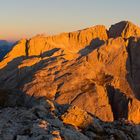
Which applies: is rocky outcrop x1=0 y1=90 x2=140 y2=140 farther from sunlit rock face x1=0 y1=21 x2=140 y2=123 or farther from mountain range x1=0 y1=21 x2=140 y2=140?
sunlit rock face x1=0 y1=21 x2=140 y2=123

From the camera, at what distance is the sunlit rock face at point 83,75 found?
440 feet

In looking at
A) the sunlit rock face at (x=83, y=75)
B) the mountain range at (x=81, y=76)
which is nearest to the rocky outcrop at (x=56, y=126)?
the mountain range at (x=81, y=76)

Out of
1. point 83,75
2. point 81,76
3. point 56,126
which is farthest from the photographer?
point 83,75

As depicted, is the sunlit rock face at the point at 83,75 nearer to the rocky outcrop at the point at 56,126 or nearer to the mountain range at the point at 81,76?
the mountain range at the point at 81,76

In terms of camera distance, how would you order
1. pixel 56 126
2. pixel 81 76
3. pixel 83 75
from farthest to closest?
1. pixel 83 75
2. pixel 81 76
3. pixel 56 126

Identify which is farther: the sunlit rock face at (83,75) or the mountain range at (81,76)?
the sunlit rock face at (83,75)

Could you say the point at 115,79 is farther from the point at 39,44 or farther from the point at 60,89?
the point at 39,44

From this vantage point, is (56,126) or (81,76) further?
(81,76)

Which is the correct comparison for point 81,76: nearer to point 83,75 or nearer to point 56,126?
point 83,75

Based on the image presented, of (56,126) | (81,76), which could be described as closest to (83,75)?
(81,76)

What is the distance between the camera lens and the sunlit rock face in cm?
13425

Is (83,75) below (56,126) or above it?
below

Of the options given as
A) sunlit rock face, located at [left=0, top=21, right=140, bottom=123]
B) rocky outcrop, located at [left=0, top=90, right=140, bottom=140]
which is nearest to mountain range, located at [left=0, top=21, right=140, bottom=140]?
sunlit rock face, located at [left=0, top=21, right=140, bottom=123]

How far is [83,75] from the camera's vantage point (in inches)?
5881
